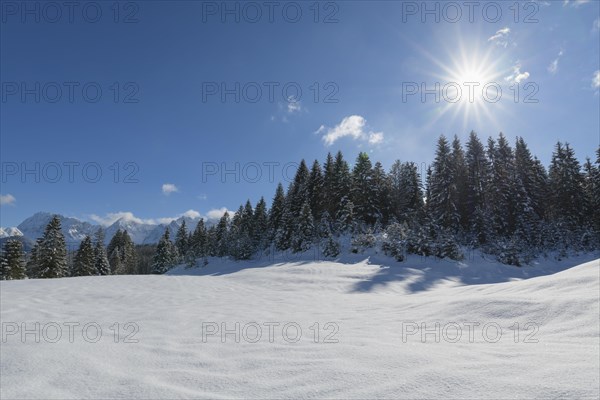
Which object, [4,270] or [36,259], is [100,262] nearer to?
[36,259]

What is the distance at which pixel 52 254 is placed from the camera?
3478 centimetres

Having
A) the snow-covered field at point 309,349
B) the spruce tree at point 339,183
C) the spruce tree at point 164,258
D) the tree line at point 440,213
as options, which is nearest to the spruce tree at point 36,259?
the tree line at point 440,213

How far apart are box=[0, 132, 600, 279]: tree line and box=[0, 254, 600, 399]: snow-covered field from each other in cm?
1811

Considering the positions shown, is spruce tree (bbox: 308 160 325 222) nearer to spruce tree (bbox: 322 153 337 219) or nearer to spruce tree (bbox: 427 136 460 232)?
spruce tree (bbox: 322 153 337 219)

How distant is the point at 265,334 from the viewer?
5.54 meters

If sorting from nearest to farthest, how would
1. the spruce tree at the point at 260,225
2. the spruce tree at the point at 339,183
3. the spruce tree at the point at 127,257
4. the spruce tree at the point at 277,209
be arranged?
1. the spruce tree at the point at 339,183
2. the spruce tree at the point at 260,225
3. the spruce tree at the point at 277,209
4. the spruce tree at the point at 127,257

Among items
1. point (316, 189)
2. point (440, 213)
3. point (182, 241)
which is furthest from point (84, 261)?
point (440, 213)

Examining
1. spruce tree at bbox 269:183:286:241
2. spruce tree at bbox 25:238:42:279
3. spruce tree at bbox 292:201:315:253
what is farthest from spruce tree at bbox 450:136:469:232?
spruce tree at bbox 25:238:42:279

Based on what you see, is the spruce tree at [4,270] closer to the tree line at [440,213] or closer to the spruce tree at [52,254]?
the tree line at [440,213]

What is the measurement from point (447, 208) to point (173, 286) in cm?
3072

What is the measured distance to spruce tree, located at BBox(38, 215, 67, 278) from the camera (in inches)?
1353

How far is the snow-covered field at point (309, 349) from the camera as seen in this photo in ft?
9.81

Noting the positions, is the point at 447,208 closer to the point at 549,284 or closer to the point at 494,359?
the point at 549,284

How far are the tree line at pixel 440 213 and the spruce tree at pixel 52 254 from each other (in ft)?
0.34
